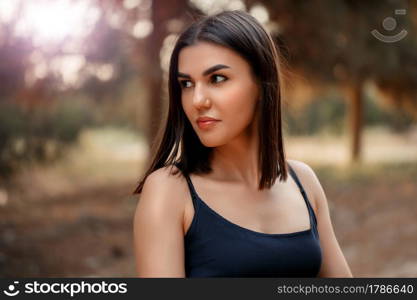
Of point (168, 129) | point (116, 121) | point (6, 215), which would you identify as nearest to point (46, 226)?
point (6, 215)

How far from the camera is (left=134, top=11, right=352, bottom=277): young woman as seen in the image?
5.60ft

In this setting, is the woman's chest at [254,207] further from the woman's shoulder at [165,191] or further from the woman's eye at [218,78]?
the woman's eye at [218,78]

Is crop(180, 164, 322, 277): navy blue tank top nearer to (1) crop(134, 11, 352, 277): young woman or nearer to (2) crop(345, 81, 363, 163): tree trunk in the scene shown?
(1) crop(134, 11, 352, 277): young woman

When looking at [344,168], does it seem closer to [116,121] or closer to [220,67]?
[220,67]

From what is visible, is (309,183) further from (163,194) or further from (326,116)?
(326,116)

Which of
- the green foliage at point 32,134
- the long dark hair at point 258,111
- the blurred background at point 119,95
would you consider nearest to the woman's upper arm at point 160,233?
the long dark hair at point 258,111

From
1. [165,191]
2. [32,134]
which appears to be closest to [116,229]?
[32,134]

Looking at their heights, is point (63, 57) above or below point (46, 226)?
above

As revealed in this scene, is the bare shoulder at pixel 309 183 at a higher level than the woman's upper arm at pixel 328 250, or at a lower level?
higher

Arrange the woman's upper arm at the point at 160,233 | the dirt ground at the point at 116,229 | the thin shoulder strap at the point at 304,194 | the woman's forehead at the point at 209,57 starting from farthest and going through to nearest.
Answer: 1. the dirt ground at the point at 116,229
2. the thin shoulder strap at the point at 304,194
3. the woman's forehead at the point at 209,57
4. the woman's upper arm at the point at 160,233

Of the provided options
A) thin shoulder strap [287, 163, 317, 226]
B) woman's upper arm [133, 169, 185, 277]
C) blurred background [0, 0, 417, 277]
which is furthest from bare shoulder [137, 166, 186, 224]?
blurred background [0, 0, 417, 277]

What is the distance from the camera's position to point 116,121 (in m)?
24.5

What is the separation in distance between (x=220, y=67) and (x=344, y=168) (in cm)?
1174

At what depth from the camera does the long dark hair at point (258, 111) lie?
180cm
